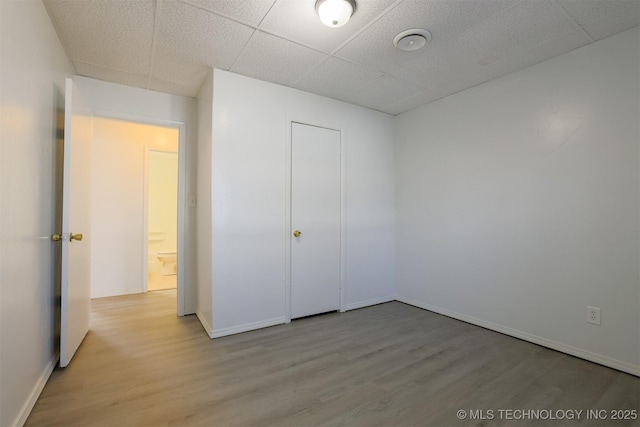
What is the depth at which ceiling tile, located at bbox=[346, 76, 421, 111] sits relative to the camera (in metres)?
2.89

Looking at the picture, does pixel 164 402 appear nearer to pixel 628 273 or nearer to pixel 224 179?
pixel 224 179

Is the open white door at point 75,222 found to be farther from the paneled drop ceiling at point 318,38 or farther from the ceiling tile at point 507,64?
the ceiling tile at point 507,64

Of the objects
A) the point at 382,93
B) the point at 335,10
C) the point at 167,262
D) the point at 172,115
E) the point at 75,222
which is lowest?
the point at 167,262

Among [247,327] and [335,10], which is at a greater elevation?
[335,10]

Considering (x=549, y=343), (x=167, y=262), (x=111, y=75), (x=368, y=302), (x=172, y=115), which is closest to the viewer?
(x=549, y=343)

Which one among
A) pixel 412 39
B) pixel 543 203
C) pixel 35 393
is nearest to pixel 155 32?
pixel 412 39

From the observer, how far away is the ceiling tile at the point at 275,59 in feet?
7.27

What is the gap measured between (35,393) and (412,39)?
10.8 ft

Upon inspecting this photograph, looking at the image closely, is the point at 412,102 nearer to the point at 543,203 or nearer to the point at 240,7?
the point at 543,203

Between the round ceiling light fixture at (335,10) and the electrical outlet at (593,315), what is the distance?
2.71 meters

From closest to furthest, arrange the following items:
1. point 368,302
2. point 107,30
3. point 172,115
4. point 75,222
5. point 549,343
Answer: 1. point 107,30
2. point 75,222
3. point 549,343
4. point 172,115
5. point 368,302

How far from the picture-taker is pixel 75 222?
2158 mm

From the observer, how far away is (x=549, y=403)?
1693mm

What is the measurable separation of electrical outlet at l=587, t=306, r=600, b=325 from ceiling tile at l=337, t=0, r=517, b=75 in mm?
2213
